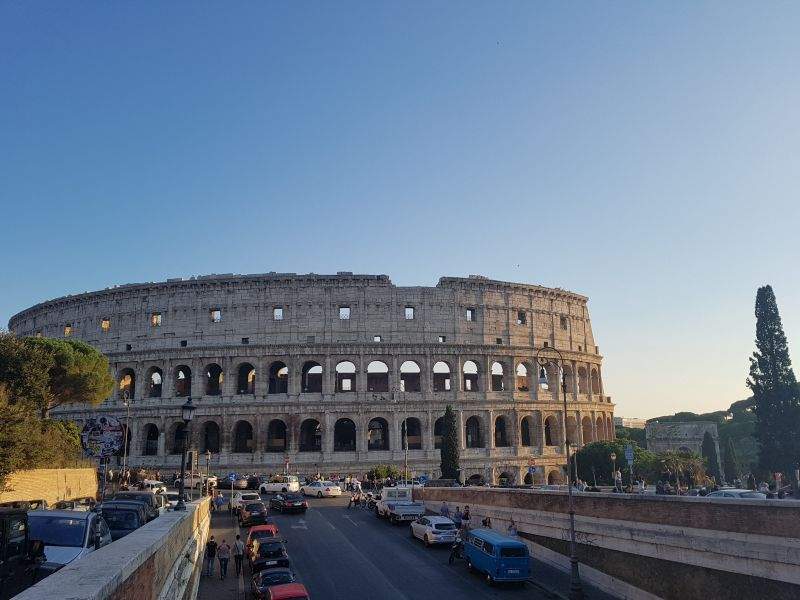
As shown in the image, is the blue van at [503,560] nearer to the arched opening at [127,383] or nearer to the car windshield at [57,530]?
the car windshield at [57,530]

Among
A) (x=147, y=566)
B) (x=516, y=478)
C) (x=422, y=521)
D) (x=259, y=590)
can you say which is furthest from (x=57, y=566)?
(x=516, y=478)

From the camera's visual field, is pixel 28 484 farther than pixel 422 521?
Yes

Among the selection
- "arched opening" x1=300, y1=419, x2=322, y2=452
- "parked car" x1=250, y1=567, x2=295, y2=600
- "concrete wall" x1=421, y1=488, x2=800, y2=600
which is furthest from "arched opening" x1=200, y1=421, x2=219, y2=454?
"parked car" x1=250, y1=567, x2=295, y2=600

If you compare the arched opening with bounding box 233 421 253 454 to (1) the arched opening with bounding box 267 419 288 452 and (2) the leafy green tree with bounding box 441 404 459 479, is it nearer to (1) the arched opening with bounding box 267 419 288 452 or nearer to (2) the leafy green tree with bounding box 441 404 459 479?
(1) the arched opening with bounding box 267 419 288 452

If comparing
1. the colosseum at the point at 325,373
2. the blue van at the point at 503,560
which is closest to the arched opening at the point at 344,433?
the colosseum at the point at 325,373

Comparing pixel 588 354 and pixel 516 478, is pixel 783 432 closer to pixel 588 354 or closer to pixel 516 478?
pixel 588 354
